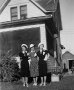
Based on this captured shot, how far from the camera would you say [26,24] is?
3779mm

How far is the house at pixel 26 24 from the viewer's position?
10.7ft

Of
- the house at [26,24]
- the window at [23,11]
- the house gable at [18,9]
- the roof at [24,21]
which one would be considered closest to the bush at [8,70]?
the house at [26,24]

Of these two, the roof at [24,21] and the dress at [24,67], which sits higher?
the roof at [24,21]

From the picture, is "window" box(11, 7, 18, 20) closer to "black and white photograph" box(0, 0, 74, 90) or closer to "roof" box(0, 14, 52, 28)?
"black and white photograph" box(0, 0, 74, 90)

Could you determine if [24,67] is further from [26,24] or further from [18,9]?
[18,9]

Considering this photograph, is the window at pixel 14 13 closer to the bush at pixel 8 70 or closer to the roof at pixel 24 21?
the roof at pixel 24 21

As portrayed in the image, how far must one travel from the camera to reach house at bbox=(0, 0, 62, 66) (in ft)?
10.7

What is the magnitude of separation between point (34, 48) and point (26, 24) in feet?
1.92

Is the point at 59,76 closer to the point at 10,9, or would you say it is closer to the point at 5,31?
the point at 5,31

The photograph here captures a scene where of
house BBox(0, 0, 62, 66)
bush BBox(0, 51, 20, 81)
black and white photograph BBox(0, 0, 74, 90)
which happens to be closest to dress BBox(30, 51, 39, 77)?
black and white photograph BBox(0, 0, 74, 90)

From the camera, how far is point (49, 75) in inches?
122

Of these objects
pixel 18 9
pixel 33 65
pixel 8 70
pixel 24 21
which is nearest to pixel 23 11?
pixel 18 9

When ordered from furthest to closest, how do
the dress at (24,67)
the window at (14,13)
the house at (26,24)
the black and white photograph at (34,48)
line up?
1. the window at (14,13)
2. the house at (26,24)
3. the dress at (24,67)
4. the black and white photograph at (34,48)

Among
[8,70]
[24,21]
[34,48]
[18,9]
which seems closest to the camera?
[8,70]
